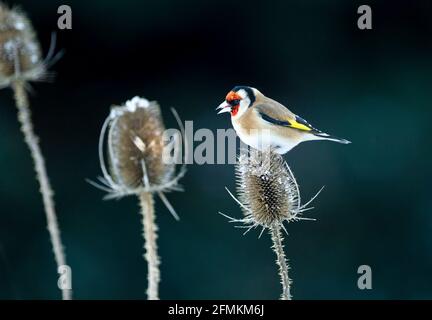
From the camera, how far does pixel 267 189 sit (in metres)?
2.27

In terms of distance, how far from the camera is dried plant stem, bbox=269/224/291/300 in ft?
6.57

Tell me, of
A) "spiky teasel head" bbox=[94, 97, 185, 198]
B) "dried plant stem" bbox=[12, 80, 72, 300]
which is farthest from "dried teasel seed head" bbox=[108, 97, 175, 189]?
"dried plant stem" bbox=[12, 80, 72, 300]

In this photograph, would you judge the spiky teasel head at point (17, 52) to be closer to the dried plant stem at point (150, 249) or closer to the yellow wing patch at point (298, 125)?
the dried plant stem at point (150, 249)

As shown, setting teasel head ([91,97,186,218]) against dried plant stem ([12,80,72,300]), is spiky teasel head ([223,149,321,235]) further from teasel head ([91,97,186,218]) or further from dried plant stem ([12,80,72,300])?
dried plant stem ([12,80,72,300])

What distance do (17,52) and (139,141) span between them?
638 mm

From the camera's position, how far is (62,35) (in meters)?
4.44

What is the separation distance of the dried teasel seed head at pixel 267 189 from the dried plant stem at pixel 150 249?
288 millimetres

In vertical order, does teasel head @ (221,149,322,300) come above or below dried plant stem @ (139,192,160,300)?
above

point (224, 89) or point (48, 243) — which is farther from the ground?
point (224, 89)

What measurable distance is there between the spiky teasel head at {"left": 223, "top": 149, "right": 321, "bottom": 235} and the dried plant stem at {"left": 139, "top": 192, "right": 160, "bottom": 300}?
0.91ft

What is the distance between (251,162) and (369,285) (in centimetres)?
216
